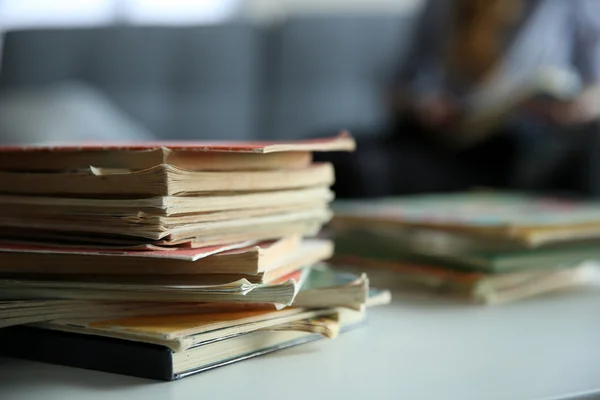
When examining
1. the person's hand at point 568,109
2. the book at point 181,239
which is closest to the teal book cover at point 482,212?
the book at point 181,239

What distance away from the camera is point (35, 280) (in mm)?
493

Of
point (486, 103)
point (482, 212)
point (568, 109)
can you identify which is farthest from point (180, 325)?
point (486, 103)

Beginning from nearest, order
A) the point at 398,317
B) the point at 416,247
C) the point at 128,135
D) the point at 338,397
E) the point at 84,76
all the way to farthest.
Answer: the point at 338,397, the point at 398,317, the point at 416,247, the point at 128,135, the point at 84,76

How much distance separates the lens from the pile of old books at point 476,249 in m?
0.75

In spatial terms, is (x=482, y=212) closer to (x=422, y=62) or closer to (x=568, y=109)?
(x=568, y=109)

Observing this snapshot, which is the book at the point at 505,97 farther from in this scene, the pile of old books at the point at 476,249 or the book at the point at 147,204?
the book at the point at 147,204

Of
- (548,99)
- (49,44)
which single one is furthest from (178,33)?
(548,99)

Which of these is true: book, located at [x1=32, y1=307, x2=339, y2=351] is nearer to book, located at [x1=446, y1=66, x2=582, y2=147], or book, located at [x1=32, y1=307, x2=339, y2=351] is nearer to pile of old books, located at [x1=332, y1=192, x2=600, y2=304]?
pile of old books, located at [x1=332, y1=192, x2=600, y2=304]

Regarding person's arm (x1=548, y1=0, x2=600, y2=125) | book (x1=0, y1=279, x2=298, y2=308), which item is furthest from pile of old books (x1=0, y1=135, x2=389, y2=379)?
person's arm (x1=548, y1=0, x2=600, y2=125)

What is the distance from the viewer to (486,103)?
6.65 feet

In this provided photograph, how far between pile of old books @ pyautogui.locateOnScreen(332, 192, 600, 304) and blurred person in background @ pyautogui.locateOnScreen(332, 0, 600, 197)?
0.81m

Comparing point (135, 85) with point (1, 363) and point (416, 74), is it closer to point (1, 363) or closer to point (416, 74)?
point (416, 74)

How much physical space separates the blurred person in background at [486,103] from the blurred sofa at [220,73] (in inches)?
8.6

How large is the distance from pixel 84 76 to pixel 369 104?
0.93 metres
